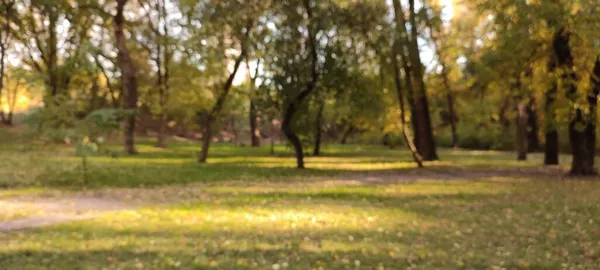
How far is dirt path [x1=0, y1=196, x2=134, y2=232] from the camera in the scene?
11156mm

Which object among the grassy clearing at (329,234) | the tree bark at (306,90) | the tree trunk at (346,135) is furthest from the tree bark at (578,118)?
the tree trunk at (346,135)

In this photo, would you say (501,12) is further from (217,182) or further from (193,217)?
(193,217)

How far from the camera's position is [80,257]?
26.2 ft

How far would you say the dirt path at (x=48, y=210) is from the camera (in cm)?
1116

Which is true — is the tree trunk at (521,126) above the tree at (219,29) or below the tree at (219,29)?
below

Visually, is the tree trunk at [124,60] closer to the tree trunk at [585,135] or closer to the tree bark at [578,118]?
the tree bark at [578,118]

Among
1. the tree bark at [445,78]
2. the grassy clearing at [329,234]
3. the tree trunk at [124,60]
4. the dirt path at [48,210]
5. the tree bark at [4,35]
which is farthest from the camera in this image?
the tree bark at [4,35]

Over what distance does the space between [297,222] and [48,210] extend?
17.4 feet

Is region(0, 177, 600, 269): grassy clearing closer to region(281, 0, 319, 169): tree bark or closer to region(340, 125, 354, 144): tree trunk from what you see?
region(281, 0, 319, 169): tree bark

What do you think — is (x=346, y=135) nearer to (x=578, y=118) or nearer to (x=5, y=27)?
(x=5, y=27)

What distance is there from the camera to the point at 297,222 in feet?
37.3

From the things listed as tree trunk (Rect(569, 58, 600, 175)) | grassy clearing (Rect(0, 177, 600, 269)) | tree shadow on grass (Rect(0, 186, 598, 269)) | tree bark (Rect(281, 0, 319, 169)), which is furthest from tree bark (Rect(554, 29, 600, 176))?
tree shadow on grass (Rect(0, 186, 598, 269))

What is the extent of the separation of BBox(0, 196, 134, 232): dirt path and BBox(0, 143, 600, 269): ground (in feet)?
0.13

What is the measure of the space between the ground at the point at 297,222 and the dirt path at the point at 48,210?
39mm
